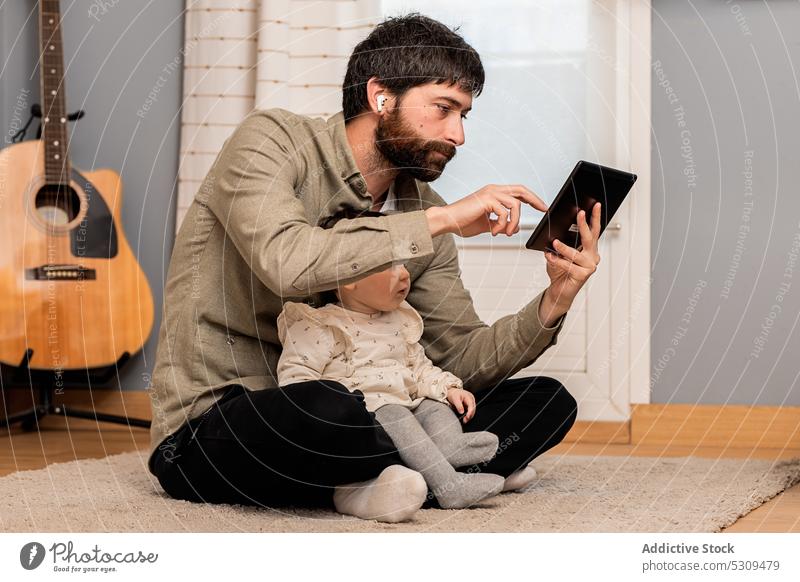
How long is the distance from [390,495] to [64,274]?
47.7 inches

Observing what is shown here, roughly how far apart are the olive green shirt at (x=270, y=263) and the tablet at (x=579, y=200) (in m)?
0.12

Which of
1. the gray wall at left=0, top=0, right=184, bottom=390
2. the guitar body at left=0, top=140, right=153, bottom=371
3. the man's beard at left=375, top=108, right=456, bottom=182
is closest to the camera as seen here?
the man's beard at left=375, top=108, right=456, bottom=182

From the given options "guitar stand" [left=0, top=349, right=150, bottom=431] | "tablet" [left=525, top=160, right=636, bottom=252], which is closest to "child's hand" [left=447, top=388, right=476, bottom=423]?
"tablet" [left=525, top=160, right=636, bottom=252]

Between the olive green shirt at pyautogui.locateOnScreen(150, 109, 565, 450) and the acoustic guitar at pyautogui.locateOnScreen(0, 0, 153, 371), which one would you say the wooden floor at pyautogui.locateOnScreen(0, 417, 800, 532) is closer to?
the acoustic guitar at pyautogui.locateOnScreen(0, 0, 153, 371)

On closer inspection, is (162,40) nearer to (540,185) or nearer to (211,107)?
(211,107)

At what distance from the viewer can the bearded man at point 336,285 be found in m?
1.26

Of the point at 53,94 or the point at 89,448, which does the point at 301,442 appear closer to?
the point at 89,448

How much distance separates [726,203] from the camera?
224 centimetres

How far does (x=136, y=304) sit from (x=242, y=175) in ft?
3.45

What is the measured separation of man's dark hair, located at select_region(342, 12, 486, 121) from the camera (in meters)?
1.49

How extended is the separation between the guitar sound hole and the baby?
1.03 m

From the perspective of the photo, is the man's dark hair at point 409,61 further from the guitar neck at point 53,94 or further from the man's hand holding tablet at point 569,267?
the guitar neck at point 53,94

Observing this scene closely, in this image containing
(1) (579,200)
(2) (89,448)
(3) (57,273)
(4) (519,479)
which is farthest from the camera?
(3) (57,273)

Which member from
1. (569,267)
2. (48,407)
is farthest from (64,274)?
(569,267)
